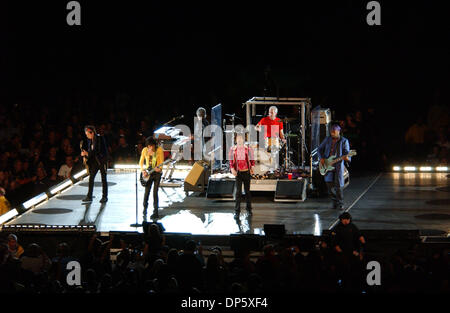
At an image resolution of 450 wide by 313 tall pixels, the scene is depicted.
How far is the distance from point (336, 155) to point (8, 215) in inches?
240

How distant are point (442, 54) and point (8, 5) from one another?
1135 centimetres

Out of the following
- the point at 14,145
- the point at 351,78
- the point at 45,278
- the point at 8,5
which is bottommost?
the point at 45,278

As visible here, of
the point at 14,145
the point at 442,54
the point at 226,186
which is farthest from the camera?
the point at 442,54

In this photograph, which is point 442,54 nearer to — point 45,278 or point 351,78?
point 351,78

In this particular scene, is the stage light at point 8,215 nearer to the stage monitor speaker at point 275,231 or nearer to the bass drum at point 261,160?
the bass drum at point 261,160

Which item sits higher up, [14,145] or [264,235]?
[14,145]

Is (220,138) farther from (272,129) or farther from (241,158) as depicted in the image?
(241,158)

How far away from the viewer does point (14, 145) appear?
1892 centimetres

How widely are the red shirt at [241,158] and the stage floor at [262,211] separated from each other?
949 mm

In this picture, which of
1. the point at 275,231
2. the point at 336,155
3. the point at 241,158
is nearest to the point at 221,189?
the point at 241,158

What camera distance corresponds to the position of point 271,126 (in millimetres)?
16484

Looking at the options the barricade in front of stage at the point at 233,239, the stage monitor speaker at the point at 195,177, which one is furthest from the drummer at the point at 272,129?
the barricade in front of stage at the point at 233,239
